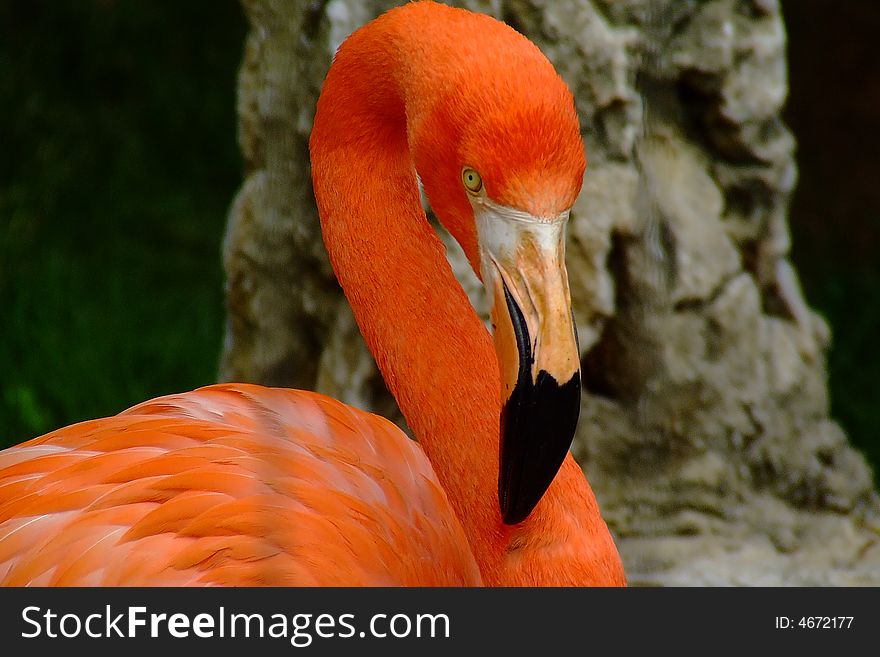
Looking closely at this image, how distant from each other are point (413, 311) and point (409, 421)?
0.22 meters

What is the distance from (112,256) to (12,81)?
1214 mm

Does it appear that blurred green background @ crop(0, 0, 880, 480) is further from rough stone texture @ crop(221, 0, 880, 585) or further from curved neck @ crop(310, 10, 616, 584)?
curved neck @ crop(310, 10, 616, 584)

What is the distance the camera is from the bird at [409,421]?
173 centimetres

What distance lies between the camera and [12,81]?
17.3 ft

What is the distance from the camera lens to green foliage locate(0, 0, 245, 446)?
3.92 metres

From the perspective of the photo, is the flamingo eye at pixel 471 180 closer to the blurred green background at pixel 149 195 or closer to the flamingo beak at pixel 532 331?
the flamingo beak at pixel 532 331

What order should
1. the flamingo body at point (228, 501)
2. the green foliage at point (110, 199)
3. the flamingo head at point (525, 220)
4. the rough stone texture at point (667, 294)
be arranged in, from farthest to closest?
the green foliage at point (110, 199)
the rough stone texture at point (667, 294)
the flamingo body at point (228, 501)
the flamingo head at point (525, 220)

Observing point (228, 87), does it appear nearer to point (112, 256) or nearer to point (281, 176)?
point (112, 256)

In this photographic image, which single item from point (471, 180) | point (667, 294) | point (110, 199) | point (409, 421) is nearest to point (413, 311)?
point (409, 421)

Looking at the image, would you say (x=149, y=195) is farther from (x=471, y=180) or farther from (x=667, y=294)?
(x=471, y=180)

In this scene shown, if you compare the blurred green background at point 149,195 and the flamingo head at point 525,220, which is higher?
the flamingo head at point 525,220

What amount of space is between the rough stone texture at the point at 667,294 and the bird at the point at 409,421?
0.74 metres

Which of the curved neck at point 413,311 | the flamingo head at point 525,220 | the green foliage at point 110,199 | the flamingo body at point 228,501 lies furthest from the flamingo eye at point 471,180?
the green foliage at point 110,199
